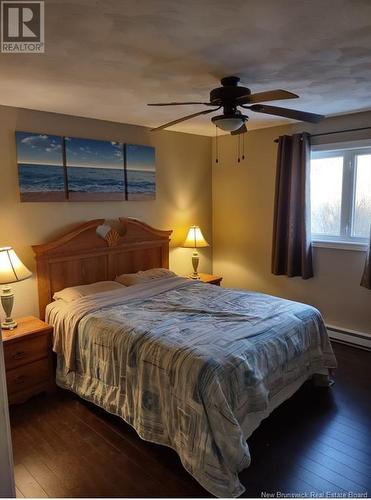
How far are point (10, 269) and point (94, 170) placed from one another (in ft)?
4.55

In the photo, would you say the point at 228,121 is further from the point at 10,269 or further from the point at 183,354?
the point at 10,269

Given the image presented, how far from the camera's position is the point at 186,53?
6.41 ft

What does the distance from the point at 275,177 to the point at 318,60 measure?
2.14 meters

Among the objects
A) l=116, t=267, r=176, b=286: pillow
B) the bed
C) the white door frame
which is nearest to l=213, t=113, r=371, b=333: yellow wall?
the bed

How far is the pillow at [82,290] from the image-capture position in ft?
10.4

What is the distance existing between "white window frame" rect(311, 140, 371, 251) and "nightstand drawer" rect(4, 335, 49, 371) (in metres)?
3.06

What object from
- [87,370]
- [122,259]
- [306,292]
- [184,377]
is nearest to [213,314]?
[184,377]

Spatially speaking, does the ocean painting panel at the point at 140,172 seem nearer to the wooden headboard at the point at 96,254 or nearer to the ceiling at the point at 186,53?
the wooden headboard at the point at 96,254

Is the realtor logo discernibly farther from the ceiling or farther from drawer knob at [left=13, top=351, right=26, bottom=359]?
drawer knob at [left=13, top=351, right=26, bottom=359]

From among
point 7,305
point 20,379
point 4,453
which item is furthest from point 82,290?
point 4,453

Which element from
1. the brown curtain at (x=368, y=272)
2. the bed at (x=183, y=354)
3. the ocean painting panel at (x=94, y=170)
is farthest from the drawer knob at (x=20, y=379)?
the brown curtain at (x=368, y=272)

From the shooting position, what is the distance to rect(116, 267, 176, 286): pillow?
12.0ft

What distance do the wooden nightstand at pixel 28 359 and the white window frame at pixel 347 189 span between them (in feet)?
10.0

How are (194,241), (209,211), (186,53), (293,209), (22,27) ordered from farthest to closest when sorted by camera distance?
(209,211), (194,241), (293,209), (186,53), (22,27)
